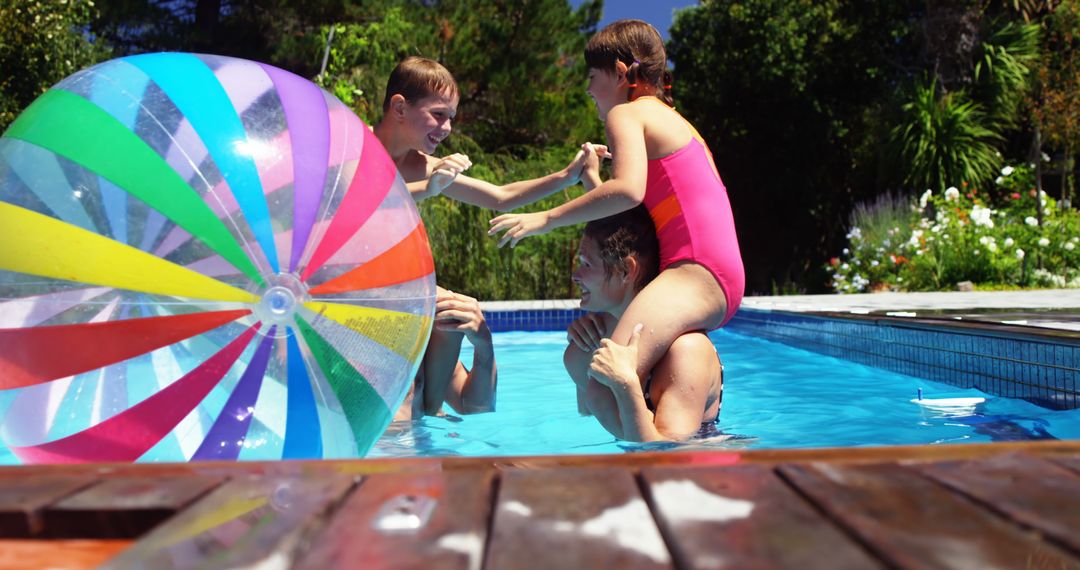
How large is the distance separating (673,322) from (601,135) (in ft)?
53.1

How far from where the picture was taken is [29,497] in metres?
1.37

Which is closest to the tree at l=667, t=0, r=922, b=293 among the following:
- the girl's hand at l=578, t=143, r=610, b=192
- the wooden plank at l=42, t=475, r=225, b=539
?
the girl's hand at l=578, t=143, r=610, b=192

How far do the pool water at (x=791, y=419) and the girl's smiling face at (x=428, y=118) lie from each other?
4.27ft

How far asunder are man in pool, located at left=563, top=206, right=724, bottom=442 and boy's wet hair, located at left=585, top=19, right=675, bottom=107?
1.87ft

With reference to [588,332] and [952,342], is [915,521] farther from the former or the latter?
[952,342]

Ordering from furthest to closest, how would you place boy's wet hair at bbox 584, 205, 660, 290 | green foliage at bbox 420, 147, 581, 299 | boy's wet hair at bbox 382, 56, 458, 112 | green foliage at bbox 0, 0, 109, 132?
green foliage at bbox 420, 147, 581, 299, green foliage at bbox 0, 0, 109, 132, boy's wet hair at bbox 382, 56, 458, 112, boy's wet hair at bbox 584, 205, 660, 290

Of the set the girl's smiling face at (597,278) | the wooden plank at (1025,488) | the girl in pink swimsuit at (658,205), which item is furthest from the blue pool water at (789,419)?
the wooden plank at (1025,488)

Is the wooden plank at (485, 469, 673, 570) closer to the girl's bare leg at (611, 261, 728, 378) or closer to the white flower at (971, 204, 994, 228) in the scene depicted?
the girl's bare leg at (611, 261, 728, 378)

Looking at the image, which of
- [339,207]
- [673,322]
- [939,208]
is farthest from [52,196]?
[939,208]

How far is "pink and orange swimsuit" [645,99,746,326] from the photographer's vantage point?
347 cm

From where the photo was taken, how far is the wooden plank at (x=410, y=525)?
44.9 inches

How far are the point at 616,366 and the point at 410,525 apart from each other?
6.32 feet

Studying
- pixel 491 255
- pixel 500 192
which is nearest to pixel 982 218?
pixel 491 255

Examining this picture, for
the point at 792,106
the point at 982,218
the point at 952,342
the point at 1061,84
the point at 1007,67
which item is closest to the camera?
the point at 952,342
